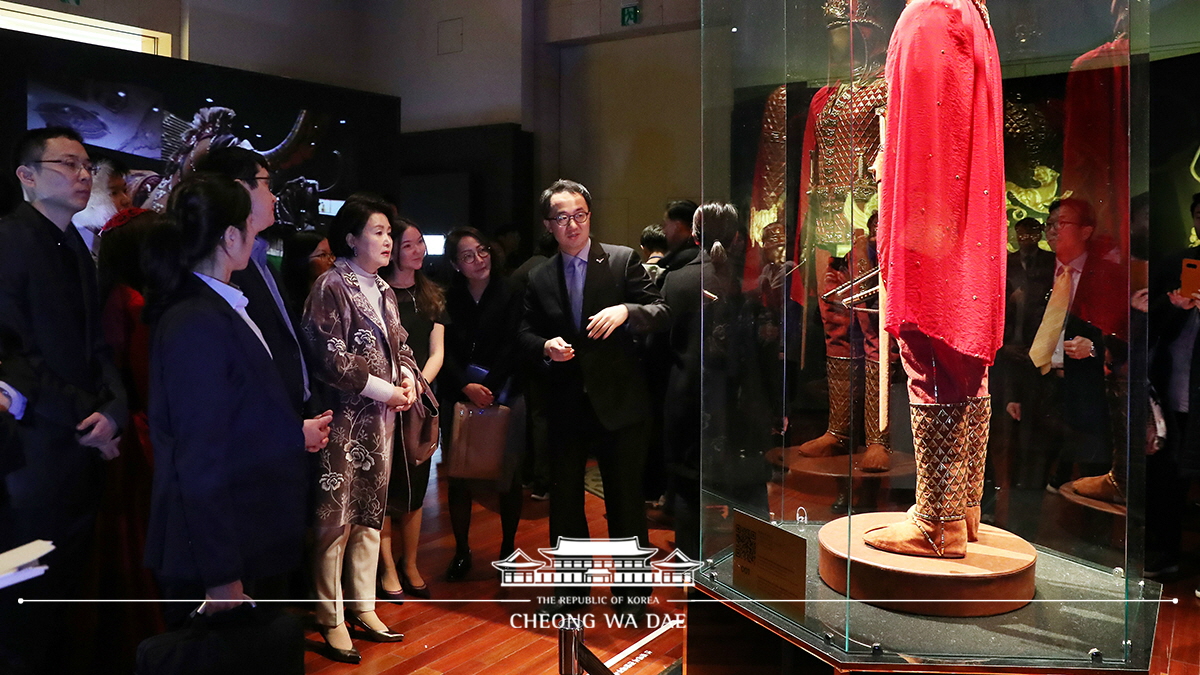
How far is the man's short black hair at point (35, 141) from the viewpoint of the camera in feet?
6.82

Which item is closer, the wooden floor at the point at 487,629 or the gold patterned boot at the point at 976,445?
the gold patterned boot at the point at 976,445

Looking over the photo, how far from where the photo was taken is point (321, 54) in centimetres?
240

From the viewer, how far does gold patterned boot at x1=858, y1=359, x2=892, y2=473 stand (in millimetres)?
2221

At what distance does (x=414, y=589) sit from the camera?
8.47 ft

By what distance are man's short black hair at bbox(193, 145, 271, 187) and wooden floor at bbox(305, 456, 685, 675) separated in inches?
37.6

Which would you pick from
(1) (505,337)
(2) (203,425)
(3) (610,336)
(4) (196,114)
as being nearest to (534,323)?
(1) (505,337)

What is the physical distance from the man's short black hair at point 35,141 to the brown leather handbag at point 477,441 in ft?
3.78

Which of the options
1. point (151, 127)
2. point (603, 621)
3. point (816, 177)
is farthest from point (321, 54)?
point (603, 621)

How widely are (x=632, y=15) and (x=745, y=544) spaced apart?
1.49 meters

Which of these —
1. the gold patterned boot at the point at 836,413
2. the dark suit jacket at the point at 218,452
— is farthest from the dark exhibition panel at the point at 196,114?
the gold patterned boot at the point at 836,413

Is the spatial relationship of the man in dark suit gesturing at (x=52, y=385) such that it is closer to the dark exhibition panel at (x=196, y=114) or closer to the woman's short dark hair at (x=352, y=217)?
the dark exhibition panel at (x=196, y=114)

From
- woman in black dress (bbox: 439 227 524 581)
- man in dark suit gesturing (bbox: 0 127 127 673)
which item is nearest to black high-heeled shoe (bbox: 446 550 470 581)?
woman in black dress (bbox: 439 227 524 581)

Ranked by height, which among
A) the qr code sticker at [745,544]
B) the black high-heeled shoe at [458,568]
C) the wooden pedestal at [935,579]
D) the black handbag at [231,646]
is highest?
the qr code sticker at [745,544]

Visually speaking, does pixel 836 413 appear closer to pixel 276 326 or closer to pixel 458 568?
pixel 458 568
